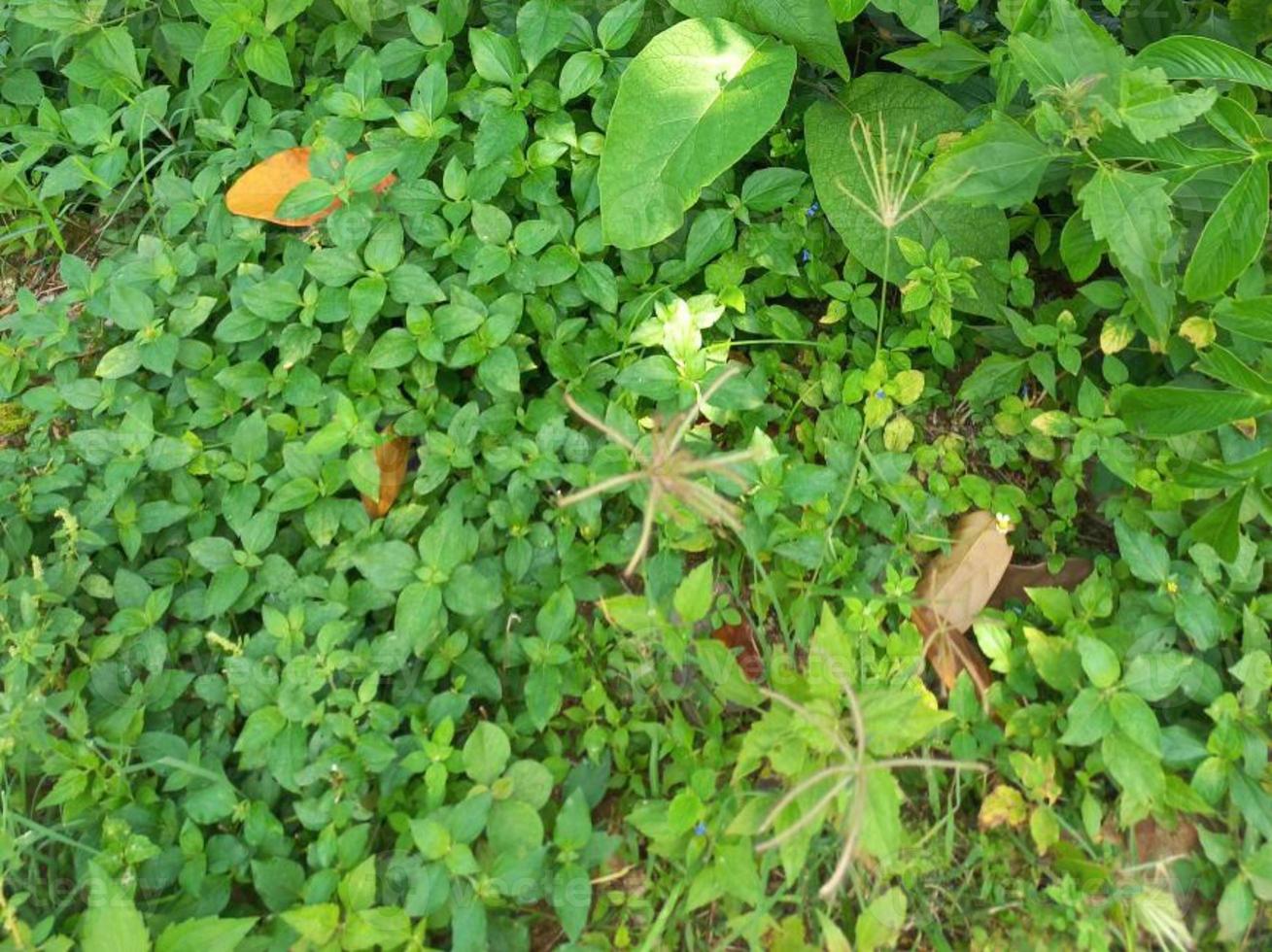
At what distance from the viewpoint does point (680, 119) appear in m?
1.93

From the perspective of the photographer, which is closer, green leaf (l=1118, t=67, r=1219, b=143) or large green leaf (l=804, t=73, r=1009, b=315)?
green leaf (l=1118, t=67, r=1219, b=143)

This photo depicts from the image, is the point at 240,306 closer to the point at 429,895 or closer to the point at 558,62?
the point at 558,62

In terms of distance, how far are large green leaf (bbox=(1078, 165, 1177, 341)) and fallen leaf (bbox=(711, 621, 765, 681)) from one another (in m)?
0.89

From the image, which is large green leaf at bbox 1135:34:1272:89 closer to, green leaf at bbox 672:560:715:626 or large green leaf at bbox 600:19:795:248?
large green leaf at bbox 600:19:795:248

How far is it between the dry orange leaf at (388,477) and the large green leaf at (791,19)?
3.45ft

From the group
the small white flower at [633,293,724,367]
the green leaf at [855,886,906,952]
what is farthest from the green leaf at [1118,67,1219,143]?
the green leaf at [855,886,906,952]

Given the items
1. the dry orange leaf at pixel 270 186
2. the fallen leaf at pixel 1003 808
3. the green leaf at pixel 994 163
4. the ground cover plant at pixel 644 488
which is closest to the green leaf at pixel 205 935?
the ground cover plant at pixel 644 488

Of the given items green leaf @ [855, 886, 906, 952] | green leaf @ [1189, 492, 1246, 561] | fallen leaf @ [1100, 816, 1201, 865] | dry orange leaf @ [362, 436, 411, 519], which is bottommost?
fallen leaf @ [1100, 816, 1201, 865]

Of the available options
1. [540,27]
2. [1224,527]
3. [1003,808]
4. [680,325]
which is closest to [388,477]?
[680,325]

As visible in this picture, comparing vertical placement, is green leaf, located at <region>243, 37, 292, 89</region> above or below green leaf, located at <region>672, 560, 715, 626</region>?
above

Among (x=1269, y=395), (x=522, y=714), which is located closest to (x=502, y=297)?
(x=522, y=714)

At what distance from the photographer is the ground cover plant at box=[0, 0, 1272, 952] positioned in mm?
1501

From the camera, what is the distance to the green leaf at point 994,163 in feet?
5.68

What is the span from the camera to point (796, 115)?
7.04ft
